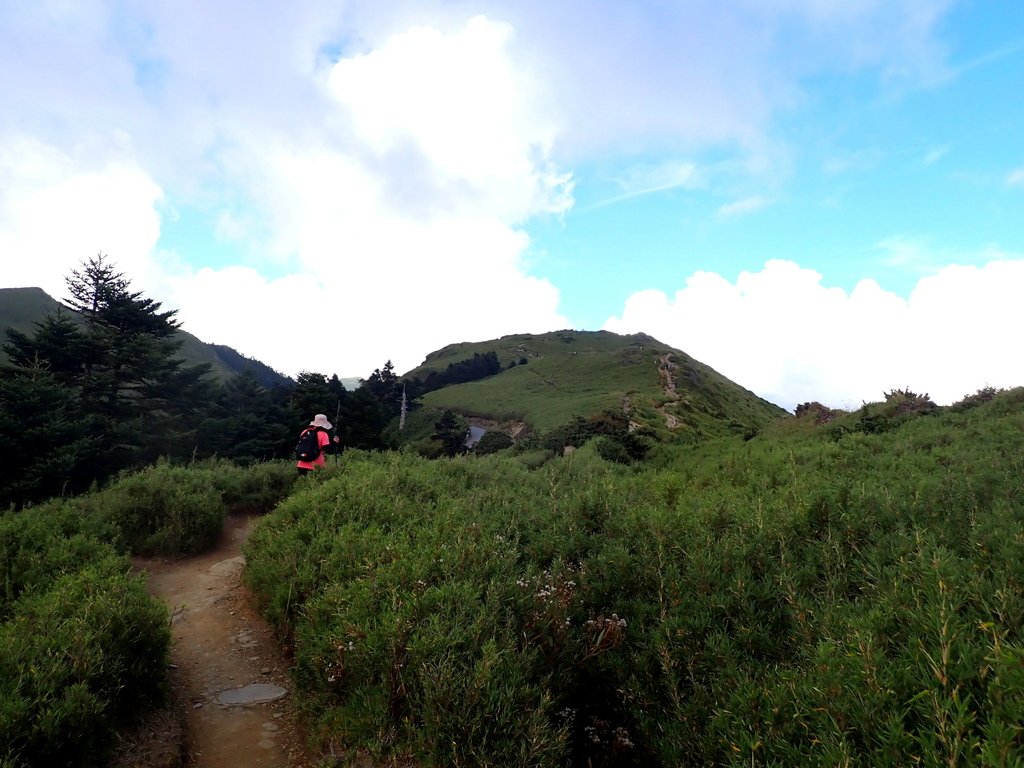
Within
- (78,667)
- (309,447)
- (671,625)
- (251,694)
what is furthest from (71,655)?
(309,447)

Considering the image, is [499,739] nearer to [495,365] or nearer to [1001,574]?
[1001,574]

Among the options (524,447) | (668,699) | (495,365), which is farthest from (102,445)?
(495,365)

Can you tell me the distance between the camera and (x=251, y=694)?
5.63 meters

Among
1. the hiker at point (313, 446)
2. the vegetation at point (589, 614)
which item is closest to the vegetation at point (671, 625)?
the vegetation at point (589, 614)

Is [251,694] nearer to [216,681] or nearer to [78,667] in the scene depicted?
[216,681]

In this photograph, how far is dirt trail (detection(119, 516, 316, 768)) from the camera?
4535 mm

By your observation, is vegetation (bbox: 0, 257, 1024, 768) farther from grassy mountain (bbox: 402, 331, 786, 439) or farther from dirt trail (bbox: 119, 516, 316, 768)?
grassy mountain (bbox: 402, 331, 786, 439)

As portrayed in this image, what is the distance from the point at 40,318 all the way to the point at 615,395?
142 m

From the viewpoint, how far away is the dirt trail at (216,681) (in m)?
4.54

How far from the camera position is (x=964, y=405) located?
17.2m

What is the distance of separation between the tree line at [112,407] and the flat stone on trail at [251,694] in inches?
1031

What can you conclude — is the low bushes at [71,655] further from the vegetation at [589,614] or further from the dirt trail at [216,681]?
the dirt trail at [216,681]

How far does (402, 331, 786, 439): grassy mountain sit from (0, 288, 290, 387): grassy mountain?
41.9 m

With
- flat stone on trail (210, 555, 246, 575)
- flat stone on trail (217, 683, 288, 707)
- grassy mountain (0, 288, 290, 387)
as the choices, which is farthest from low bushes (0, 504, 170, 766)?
grassy mountain (0, 288, 290, 387)
